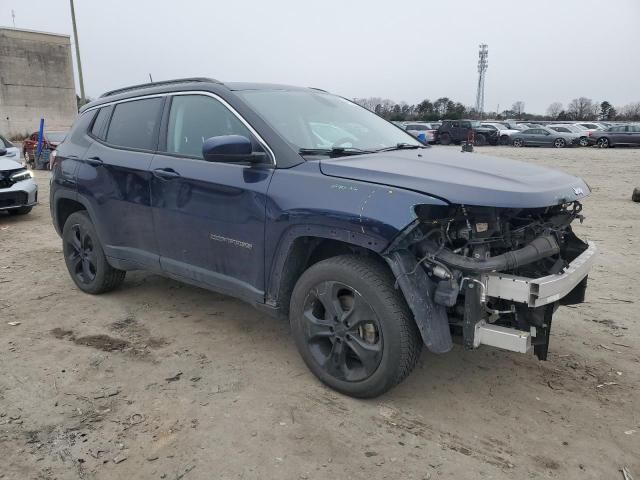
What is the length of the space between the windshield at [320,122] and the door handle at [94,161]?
5.32 feet

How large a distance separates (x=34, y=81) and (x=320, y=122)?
4222cm

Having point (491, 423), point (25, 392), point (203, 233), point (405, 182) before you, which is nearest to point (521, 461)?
point (491, 423)

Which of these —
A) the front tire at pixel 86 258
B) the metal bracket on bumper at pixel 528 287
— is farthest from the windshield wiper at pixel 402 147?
the front tire at pixel 86 258

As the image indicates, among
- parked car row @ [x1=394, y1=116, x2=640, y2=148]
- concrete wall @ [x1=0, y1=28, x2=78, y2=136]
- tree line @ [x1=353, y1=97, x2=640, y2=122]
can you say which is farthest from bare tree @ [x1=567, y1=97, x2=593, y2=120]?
concrete wall @ [x1=0, y1=28, x2=78, y2=136]

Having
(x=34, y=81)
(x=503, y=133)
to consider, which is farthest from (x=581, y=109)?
(x=34, y=81)

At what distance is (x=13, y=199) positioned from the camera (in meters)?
9.12

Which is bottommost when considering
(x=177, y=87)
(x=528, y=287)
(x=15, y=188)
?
(x=15, y=188)

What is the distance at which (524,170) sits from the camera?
3334 mm

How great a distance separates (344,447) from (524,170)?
77.5 inches

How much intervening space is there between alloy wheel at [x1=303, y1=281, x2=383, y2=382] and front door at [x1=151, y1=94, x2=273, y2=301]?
446 mm

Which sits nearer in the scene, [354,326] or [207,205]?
[354,326]

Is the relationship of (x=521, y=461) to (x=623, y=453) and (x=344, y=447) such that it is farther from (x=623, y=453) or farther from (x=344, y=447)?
(x=344, y=447)

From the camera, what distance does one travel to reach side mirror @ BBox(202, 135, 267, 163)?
126 inches

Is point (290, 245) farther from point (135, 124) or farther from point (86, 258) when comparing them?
point (86, 258)
